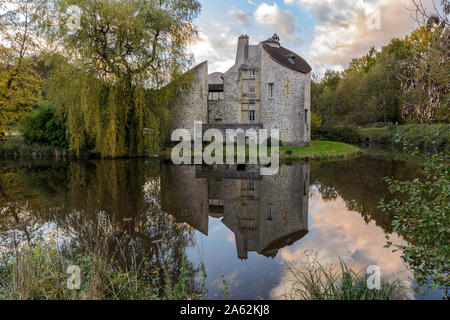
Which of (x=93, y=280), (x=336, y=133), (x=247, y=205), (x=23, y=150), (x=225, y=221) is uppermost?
(x=336, y=133)

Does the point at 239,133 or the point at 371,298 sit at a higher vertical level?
the point at 239,133

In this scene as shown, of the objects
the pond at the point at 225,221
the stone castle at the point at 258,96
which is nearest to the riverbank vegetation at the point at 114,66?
the stone castle at the point at 258,96

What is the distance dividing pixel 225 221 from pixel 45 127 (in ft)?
71.9

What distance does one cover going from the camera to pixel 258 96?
27828mm

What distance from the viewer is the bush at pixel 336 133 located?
3709 centimetres

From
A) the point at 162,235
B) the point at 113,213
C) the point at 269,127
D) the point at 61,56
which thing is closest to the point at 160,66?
the point at 61,56

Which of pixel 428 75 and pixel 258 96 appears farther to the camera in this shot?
pixel 258 96

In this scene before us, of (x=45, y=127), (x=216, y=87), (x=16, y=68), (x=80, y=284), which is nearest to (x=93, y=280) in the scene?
(x=80, y=284)

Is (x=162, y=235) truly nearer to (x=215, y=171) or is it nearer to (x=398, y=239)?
(x=398, y=239)

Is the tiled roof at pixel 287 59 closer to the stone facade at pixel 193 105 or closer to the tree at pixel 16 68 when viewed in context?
the stone facade at pixel 193 105

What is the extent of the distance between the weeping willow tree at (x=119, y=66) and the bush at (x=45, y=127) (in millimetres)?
3715

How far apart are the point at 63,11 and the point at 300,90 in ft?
62.1

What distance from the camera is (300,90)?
2552 centimetres

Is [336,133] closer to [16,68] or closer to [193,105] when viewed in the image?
[193,105]
